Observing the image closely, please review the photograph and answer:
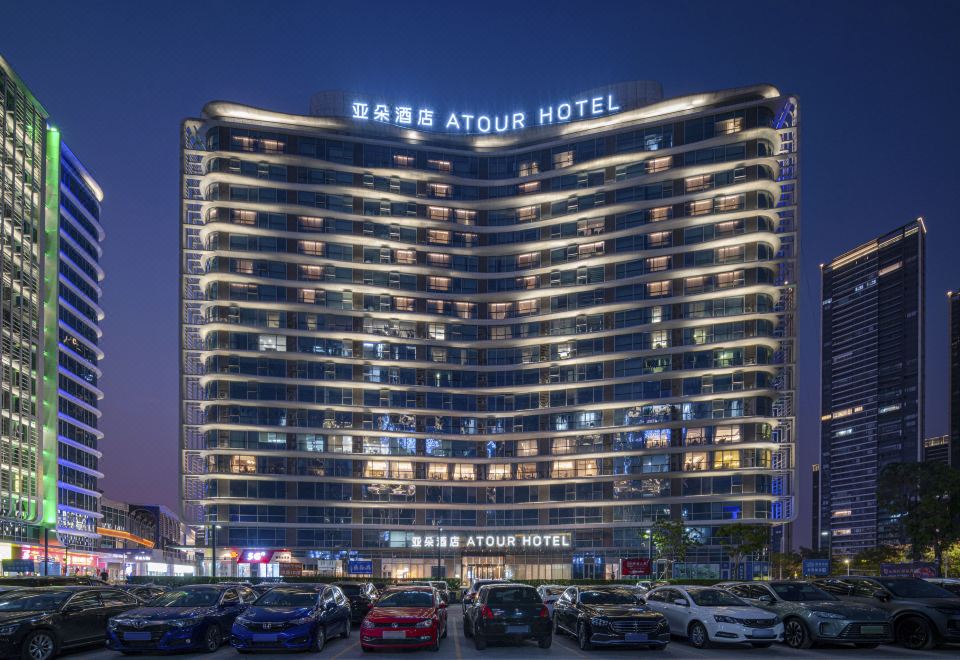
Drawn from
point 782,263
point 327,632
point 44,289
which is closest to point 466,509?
point 782,263

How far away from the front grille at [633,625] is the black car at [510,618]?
1.81 metres

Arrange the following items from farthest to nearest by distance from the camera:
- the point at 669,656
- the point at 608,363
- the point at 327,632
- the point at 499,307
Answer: the point at 499,307 → the point at 608,363 → the point at 327,632 → the point at 669,656

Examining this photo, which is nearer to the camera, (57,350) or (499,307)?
(57,350)

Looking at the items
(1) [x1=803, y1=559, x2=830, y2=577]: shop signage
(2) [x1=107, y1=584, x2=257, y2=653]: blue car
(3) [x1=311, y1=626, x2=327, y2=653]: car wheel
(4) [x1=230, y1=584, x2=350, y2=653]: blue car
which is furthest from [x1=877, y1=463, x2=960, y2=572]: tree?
(2) [x1=107, y1=584, x2=257, y2=653]: blue car

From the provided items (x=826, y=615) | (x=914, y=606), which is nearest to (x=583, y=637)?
(x=826, y=615)

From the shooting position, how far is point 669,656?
2191 centimetres

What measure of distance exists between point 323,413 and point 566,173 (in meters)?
42.0

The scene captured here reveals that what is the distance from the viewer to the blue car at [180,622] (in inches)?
853

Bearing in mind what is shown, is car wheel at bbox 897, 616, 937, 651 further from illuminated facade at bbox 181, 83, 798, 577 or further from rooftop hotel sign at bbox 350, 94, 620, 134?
rooftop hotel sign at bbox 350, 94, 620, 134

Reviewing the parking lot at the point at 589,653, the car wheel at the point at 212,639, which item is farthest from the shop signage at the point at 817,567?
the car wheel at the point at 212,639

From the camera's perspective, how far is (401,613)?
73.8ft

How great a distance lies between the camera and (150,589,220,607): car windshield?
937 inches

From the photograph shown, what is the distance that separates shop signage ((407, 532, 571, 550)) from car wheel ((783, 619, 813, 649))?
278 ft

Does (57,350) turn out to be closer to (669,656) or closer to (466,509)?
(466,509)
